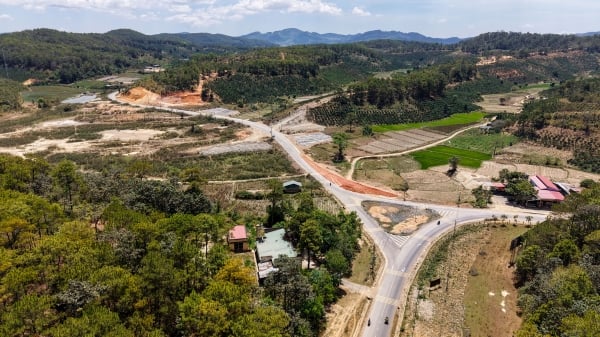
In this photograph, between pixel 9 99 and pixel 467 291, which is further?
pixel 9 99

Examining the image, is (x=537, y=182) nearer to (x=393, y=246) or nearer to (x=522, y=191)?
(x=522, y=191)

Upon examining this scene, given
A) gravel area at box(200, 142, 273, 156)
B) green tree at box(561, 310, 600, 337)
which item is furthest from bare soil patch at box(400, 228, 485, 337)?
gravel area at box(200, 142, 273, 156)

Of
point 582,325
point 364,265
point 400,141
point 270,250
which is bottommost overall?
point 364,265

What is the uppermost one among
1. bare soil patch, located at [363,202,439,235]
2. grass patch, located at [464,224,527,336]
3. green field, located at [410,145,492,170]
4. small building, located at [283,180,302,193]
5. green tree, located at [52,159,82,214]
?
green tree, located at [52,159,82,214]

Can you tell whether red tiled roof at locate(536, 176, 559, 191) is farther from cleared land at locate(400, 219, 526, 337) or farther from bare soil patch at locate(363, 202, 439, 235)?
bare soil patch at locate(363, 202, 439, 235)

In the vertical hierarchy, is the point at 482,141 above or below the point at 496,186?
above

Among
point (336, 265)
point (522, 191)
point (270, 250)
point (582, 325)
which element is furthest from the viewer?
point (522, 191)

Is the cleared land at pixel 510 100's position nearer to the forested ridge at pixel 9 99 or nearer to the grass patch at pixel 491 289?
the grass patch at pixel 491 289

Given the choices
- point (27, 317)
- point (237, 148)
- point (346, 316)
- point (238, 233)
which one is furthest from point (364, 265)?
point (237, 148)
